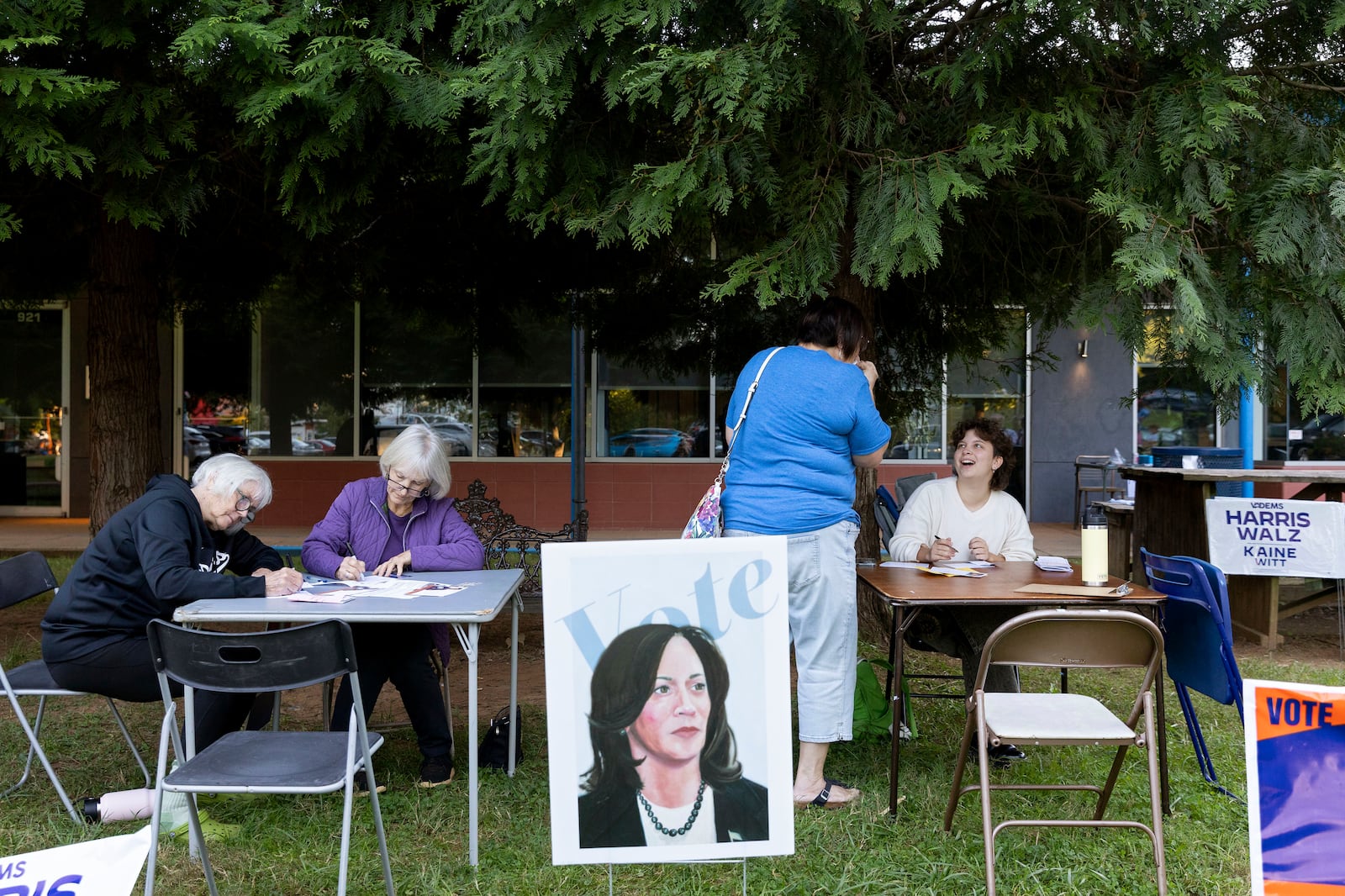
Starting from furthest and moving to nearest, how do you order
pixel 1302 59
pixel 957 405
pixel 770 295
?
1. pixel 957 405
2. pixel 1302 59
3. pixel 770 295

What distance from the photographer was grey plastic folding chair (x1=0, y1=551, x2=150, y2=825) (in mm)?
3547

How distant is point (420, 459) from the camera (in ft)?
13.5

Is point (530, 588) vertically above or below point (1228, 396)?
below

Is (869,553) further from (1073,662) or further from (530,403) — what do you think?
(530,403)

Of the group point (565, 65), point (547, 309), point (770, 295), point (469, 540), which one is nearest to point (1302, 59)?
point (770, 295)

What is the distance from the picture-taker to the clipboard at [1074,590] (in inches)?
136

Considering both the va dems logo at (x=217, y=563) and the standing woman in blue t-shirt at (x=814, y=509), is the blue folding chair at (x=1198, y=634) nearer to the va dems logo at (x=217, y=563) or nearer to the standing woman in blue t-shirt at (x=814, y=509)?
the standing woman in blue t-shirt at (x=814, y=509)

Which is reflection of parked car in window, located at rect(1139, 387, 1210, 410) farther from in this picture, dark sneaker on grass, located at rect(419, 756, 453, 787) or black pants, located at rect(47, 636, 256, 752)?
black pants, located at rect(47, 636, 256, 752)

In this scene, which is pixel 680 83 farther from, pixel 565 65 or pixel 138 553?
pixel 138 553

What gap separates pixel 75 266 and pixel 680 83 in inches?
194

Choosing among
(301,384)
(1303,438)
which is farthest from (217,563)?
(1303,438)

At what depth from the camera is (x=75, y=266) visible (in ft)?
21.7

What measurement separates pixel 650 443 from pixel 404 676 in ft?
27.2

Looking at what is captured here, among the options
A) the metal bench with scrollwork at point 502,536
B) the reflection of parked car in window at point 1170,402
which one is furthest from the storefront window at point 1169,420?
the metal bench with scrollwork at point 502,536
